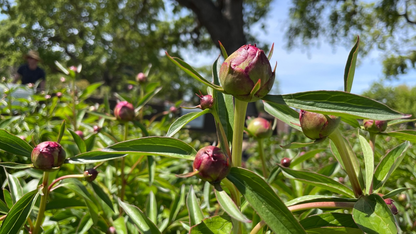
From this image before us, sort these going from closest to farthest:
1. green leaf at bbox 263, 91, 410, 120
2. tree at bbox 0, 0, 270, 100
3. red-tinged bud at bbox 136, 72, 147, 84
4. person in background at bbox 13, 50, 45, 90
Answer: green leaf at bbox 263, 91, 410, 120 → red-tinged bud at bbox 136, 72, 147, 84 → person in background at bbox 13, 50, 45, 90 → tree at bbox 0, 0, 270, 100

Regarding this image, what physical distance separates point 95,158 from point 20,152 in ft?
0.38

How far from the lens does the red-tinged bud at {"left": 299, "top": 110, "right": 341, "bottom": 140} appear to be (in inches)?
11.4

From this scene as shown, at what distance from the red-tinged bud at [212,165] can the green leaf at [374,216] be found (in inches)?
4.9

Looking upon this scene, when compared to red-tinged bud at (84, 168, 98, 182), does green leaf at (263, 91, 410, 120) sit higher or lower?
lower

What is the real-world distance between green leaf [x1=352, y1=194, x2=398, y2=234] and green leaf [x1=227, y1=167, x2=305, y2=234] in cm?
7

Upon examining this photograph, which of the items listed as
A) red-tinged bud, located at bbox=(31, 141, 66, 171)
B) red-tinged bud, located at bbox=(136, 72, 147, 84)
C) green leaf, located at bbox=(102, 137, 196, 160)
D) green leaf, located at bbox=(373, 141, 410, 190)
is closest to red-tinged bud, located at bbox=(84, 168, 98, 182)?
red-tinged bud, located at bbox=(31, 141, 66, 171)

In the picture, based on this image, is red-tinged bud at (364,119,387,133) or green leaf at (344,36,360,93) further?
red-tinged bud at (364,119,387,133)

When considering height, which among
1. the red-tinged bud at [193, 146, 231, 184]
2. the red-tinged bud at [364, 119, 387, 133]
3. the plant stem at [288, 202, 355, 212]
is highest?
the red-tinged bud at [364, 119, 387, 133]

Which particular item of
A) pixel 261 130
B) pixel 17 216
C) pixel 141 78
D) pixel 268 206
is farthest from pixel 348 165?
pixel 141 78

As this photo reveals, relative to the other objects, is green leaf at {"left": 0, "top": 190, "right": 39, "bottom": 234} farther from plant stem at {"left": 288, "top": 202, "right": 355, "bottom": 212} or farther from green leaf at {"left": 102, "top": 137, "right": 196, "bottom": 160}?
plant stem at {"left": 288, "top": 202, "right": 355, "bottom": 212}

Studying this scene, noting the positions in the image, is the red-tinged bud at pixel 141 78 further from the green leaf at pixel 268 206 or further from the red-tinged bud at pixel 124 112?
the green leaf at pixel 268 206

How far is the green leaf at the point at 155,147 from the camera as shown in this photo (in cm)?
27

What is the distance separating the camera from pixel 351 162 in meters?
0.33

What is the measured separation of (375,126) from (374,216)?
164 millimetres
